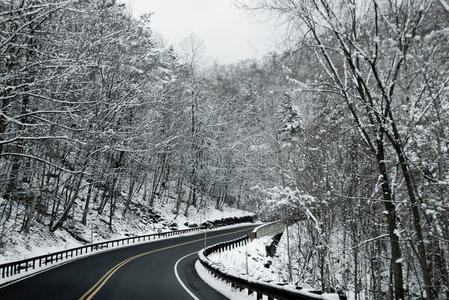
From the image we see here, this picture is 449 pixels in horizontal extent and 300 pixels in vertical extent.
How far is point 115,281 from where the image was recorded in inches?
524

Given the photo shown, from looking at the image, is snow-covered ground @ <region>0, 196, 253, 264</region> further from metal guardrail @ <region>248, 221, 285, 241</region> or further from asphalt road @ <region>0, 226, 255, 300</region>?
metal guardrail @ <region>248, 221, 285, 241</region>

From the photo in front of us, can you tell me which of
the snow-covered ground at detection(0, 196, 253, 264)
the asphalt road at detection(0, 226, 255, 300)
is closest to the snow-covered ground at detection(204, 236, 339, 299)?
the asphalt road at detection(0, 226, 255, 300)

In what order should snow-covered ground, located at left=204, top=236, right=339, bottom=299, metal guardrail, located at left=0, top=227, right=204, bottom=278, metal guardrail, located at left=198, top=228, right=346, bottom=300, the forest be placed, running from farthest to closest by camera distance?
snow-covered ground, located at left=204, top=236, right=339, bottom=299 → metal guardrail, located at left=0, top=227, right=204, bottom=278 → metal guardrail, located at left=198, top=228, right=346, bottom=300 → the forest

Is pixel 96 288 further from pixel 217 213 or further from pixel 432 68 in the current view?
pixel 217 213

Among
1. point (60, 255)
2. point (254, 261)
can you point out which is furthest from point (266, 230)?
point (60, 255)

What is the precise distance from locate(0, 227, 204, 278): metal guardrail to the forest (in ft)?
8.02

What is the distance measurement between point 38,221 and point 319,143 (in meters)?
21.0

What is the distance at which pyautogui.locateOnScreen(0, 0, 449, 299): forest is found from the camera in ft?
16.4

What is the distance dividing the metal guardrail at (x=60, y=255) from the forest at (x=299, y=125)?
2443 millimetres

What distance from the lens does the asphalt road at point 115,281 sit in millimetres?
10906

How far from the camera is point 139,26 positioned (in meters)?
27.2

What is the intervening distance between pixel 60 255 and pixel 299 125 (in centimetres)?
1668

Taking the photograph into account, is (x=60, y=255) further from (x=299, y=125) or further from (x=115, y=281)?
(x=299, y=125)

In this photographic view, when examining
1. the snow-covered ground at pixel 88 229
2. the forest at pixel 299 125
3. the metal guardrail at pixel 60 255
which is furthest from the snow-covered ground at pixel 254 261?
the snow-covered ground at pixel 88 229
